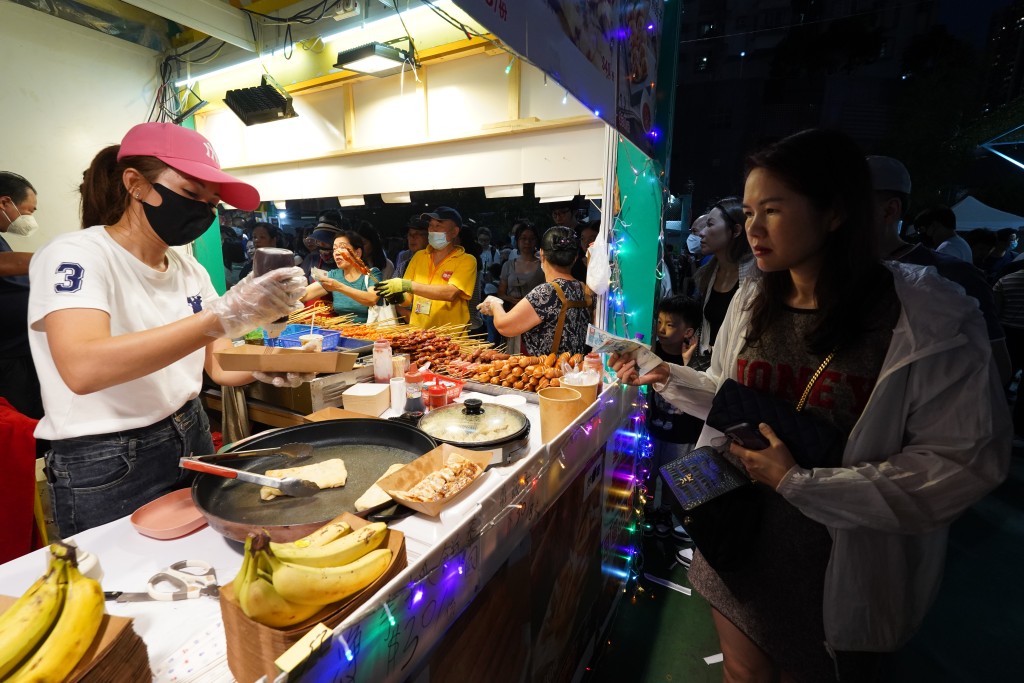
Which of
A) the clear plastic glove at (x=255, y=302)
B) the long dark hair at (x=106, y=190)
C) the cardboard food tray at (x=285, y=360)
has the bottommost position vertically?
the cardboard food tray at (x=285, y=360)

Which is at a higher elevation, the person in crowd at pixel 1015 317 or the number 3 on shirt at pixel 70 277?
the number 3 on shirt at pixel 70 277

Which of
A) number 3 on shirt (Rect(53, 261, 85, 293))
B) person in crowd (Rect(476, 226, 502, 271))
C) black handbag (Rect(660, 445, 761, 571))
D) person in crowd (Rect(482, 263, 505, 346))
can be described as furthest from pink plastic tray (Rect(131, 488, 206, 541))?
person in crowd (Rect(476, 226, 502, 271))

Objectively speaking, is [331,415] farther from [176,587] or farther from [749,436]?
[749,436]

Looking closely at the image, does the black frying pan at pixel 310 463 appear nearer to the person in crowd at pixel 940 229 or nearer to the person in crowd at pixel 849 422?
the person in crowd at pixel 849 422

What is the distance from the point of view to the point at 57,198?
5.11 meters

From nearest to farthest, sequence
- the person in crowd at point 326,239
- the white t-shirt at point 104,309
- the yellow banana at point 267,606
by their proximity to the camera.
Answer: the yellow banana at point 267,606 → the white t-shirt at point 104,309 → the person in crowd at point 326,239

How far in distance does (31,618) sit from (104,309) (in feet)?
3.44

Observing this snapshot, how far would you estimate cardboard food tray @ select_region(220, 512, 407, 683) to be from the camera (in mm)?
763

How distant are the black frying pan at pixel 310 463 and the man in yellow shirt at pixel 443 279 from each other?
2.45 meters

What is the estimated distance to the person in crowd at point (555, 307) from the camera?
3.23m

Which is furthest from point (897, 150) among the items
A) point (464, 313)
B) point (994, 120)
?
point (464, 313)

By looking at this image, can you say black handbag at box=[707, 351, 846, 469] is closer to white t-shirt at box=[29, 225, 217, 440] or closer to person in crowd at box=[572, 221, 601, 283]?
white t-shirt at box=[29, 225, 217, 440]

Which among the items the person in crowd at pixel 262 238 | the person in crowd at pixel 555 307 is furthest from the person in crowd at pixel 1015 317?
the person in crowd at pixel 262 238

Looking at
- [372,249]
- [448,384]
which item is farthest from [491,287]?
[448,384]
